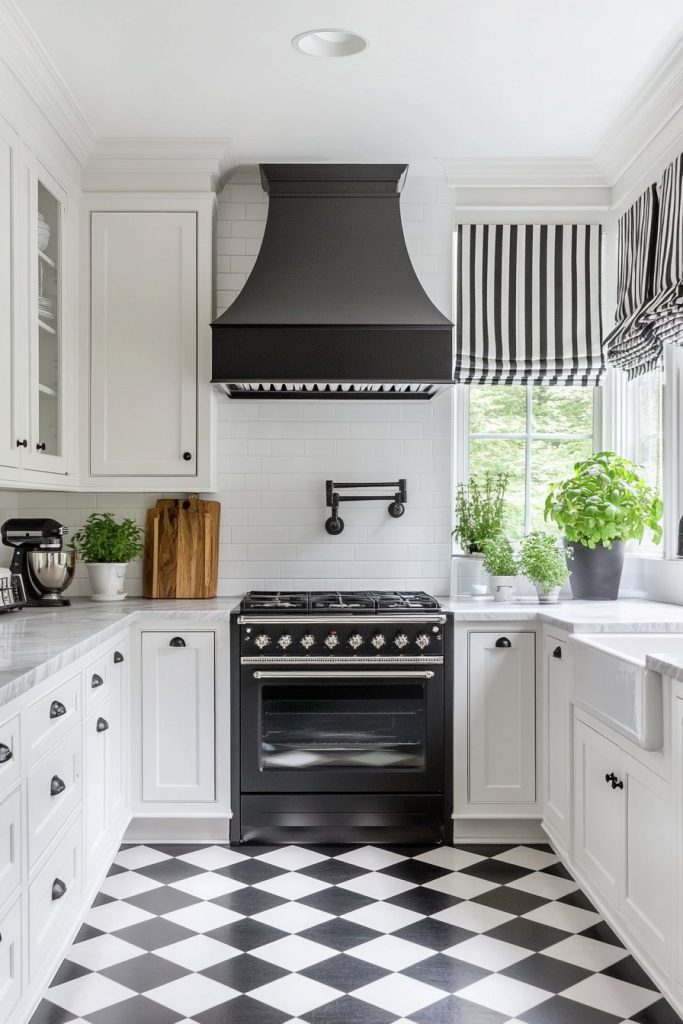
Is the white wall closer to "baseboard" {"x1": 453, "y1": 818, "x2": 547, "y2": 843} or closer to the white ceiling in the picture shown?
the white ceiling

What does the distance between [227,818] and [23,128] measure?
2.59 m

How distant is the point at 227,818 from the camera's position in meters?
3.57

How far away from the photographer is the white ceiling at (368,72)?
9.29 ft

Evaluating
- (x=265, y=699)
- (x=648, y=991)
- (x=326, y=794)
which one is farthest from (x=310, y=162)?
(x=648, y=991)

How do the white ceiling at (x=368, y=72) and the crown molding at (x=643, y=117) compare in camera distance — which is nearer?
the white ceiling at (x=368, y=72)

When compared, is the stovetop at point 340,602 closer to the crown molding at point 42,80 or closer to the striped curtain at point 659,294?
the striped curtain at point 659,294

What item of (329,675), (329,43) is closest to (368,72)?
(329,43)

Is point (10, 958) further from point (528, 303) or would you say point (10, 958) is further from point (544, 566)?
point (528, 303)

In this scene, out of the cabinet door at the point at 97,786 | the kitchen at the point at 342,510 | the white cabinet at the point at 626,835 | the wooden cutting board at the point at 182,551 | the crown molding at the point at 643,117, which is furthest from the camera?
the wooden cutting board at the point at 182,551

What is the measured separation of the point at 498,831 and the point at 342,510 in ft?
4.91

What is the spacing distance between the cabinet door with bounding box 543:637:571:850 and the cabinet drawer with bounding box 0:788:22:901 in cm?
189

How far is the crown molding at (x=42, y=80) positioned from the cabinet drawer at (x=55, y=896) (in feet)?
7.75

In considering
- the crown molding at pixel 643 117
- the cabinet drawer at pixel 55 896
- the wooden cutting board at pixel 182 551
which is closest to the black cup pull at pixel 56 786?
the cabinet drawer at pixel 55 896

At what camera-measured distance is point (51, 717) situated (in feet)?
7.63
